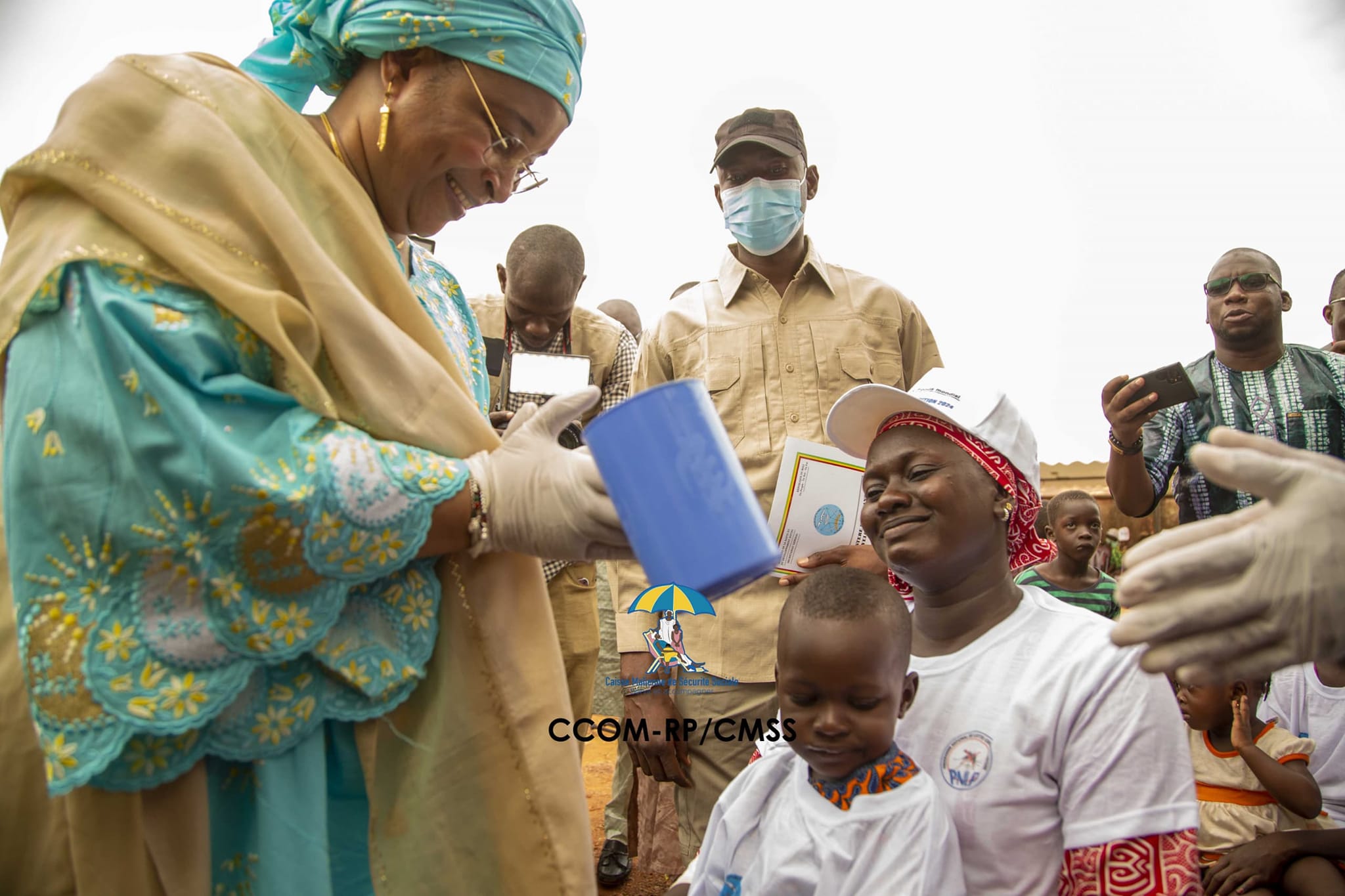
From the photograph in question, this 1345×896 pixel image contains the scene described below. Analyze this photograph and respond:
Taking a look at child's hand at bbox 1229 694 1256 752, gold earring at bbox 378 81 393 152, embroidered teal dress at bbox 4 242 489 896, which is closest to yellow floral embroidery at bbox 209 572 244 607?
embroidered teal dress at bbox 4 242 489 896

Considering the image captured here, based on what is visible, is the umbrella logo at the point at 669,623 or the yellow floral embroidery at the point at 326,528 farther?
the umbrella logo at the point at 669,623

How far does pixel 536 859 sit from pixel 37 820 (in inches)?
28.4

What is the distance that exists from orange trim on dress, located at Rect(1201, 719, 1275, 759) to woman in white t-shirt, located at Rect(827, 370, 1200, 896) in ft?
4.79

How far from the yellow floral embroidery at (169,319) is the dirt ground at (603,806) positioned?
126 centimetres

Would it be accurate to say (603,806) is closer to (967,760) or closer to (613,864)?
(613,864)

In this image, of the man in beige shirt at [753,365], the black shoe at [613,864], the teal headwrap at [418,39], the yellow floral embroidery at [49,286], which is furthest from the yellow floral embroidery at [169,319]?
the black shoe at [613,864]

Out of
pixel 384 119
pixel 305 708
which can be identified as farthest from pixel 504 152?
pixel 305 708

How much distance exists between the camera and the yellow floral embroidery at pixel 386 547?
51.8 inches

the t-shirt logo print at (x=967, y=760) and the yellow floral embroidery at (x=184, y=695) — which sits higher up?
the yellow floral embroidery at (x=184, y=695)

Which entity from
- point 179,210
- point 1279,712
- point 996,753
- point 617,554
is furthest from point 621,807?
point 179,210

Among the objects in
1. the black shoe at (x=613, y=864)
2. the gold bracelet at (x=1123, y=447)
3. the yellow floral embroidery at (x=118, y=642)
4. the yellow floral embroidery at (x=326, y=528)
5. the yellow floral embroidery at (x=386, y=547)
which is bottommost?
the black shoe at (x=613, y=864)

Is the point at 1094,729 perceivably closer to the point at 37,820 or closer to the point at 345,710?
the point at 345,710

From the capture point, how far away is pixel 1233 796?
10.6 feet

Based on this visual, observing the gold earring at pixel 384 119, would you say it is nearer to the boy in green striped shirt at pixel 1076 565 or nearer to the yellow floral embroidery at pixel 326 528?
the yellow floral embroidery at pixel 326 528
